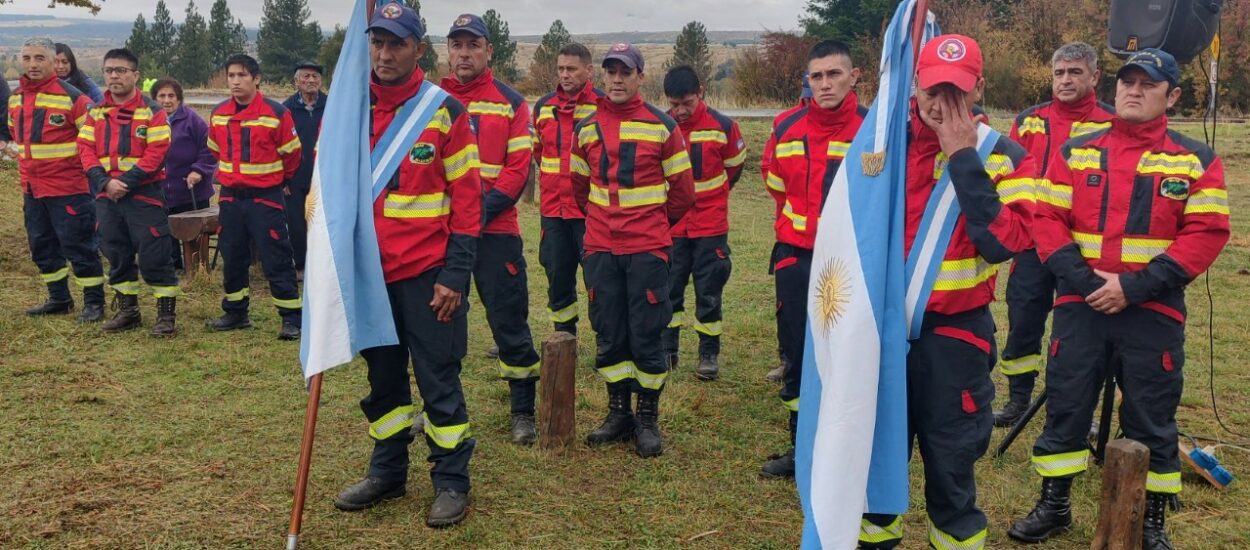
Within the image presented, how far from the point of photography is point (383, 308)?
419 centimetres

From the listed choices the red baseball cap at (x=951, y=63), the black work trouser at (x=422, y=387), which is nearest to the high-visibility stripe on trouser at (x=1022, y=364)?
the red baseball cap at (x=951, y=63)

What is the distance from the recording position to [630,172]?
541cm

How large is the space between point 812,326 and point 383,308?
1.78 meters

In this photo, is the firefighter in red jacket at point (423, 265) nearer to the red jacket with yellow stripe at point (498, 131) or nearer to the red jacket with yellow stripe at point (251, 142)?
the red jacket with yellow stripe at point (498, 131)

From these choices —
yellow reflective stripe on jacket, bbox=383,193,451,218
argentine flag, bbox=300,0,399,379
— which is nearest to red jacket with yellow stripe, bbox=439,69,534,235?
yellow reflective stripe on jacket, bbox=383,193,451,218

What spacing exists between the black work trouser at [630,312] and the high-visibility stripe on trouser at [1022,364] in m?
2.25

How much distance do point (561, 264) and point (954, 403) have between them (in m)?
3.77

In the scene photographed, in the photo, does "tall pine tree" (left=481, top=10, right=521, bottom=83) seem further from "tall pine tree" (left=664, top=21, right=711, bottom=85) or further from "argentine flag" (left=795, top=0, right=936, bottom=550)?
"argentine flag" (left=795, top=0, right=936, bottom=550)

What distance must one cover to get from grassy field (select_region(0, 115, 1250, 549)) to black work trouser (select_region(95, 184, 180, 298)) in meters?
0.47

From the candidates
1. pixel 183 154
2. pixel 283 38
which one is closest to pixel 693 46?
pixel 283 38

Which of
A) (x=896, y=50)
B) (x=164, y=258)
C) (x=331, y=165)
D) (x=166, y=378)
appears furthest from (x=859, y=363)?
(x=164, y=258)

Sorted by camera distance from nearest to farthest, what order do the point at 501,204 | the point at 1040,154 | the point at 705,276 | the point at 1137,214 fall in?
the point at 1137,214, the point at 501,204, the point at 1040,154, the point at 705,276

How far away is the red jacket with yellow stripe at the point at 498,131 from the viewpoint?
598cm

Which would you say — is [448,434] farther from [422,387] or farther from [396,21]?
[396,21]
